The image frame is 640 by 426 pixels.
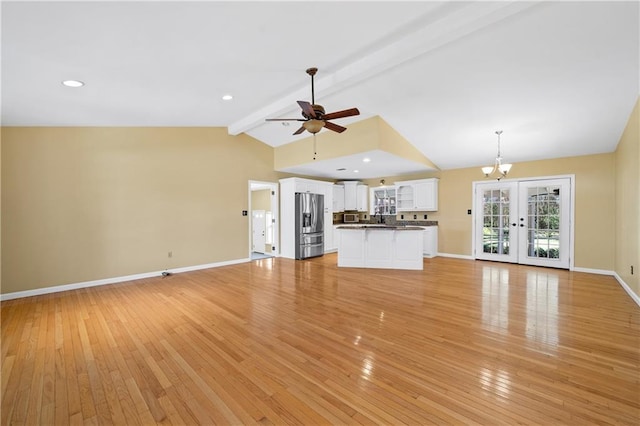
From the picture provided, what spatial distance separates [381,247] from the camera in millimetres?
5844

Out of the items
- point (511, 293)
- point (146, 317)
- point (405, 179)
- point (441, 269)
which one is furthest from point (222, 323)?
point (405, 179)

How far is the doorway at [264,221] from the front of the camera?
741 cm

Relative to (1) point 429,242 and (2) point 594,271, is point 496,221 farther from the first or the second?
(2) point 594,271

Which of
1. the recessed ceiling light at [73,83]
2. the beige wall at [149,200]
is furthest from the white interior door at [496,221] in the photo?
the recessed ceiling light at [73,83]

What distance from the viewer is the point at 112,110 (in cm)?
418

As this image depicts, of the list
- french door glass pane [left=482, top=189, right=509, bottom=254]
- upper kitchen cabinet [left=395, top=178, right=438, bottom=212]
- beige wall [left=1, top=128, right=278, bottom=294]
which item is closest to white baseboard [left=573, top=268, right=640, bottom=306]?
french door glass pane [left=482, top=189, right=509, bottom=254]

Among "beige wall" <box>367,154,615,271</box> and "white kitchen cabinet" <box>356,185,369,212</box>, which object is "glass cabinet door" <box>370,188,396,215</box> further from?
"beige wall" <box>367,154,615,271</box>

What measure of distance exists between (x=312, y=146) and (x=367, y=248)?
8.25 ft

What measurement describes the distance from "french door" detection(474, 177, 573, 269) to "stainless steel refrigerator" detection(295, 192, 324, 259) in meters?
3.91

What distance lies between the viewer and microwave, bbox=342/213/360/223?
358 inches

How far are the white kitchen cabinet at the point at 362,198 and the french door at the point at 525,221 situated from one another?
3126 mm

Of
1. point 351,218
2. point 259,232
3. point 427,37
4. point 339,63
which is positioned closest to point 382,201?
point 351,218

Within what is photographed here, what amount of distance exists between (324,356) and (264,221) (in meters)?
6.14

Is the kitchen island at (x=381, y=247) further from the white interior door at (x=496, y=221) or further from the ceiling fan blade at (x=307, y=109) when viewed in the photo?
the ceiling fan blade at (x=307, y=109)
